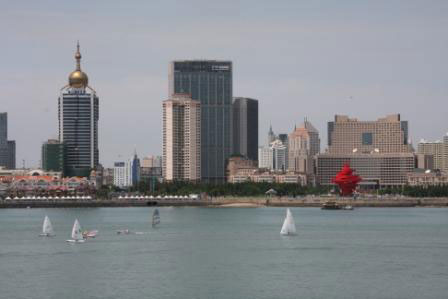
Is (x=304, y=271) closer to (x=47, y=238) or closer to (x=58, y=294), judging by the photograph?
(x=58, y=294)

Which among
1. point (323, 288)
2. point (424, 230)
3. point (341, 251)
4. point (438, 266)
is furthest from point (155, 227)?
point (323, 288)

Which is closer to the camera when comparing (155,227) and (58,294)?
(58,294)

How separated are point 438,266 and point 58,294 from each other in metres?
27.5

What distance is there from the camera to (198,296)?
61.8 metres

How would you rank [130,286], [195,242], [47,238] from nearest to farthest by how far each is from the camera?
[130,286]
[195,242]
[47,238]

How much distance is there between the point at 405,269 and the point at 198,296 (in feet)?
60.2

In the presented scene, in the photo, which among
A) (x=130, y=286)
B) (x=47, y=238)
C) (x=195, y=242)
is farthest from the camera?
(x=47, y=238)

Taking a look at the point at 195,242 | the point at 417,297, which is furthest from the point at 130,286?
the point at 195,242

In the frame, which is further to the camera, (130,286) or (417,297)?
(130,286)

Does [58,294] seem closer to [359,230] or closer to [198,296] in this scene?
[198,296]

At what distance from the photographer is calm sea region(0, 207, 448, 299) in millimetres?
63906

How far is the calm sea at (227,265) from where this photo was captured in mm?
63906

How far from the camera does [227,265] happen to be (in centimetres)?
7706

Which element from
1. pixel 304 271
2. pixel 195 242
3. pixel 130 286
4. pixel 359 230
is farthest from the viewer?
pixel 359 230
